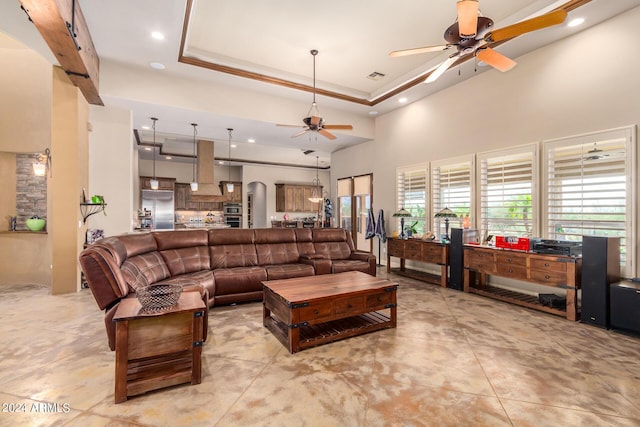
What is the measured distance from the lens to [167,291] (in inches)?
88.4

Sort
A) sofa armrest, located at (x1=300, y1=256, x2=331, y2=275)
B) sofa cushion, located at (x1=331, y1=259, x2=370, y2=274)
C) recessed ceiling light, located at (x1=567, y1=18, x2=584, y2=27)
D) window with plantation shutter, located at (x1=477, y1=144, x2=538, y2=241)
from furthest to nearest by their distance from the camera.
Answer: sofa cushion, located at (x1=331, y1=259, x2=370, y2=274) → sofa armrest, located at (x1=300, y1=256, x2=331, y2=275) → window with plantation shutter, located at (x1=477, y1=144, x2=538, y2=241) → recessed ceiling light, located at (x1=567, y1=18, x2=584, y2=27)

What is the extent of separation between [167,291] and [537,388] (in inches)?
112

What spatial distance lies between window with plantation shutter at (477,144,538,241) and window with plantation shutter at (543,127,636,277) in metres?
0.20

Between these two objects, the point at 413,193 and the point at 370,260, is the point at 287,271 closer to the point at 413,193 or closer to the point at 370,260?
the point at 370,260

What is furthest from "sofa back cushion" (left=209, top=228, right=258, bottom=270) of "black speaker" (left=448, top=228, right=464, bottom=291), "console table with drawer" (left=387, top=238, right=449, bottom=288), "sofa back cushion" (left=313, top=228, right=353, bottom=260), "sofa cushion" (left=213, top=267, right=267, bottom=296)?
"black speaker" (left=448, top=228, right=464, bottom=291)

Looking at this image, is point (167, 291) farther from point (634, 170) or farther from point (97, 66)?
point (634, 170)

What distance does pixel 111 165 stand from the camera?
529 centimetres

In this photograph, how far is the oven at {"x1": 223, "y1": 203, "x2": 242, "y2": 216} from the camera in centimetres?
1122

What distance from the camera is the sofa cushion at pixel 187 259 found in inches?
160

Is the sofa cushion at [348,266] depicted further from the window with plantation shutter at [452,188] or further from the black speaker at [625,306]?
the black speaker at [625,306]

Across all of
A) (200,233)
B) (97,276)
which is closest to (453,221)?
(200,233)

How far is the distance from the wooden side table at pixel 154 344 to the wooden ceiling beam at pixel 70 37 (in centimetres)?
287

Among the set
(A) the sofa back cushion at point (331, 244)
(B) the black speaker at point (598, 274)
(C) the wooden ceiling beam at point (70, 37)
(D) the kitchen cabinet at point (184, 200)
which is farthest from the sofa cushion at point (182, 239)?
(D) the kitchen cabinet at point (184, 200)

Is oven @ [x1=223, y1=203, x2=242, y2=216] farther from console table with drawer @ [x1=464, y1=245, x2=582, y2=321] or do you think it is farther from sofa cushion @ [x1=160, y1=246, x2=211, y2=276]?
console table with drawer @ [x1=464, y1=245, x2=582, y2=321]
